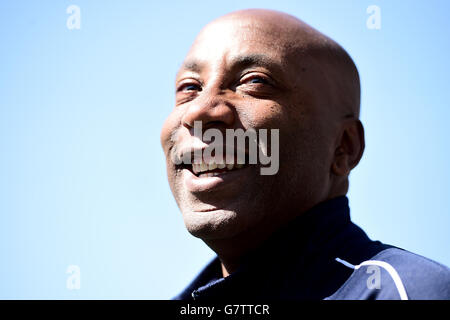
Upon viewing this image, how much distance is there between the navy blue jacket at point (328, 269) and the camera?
9.32 feet

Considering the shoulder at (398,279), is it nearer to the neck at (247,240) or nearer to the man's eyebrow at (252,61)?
the neck at (247,240)

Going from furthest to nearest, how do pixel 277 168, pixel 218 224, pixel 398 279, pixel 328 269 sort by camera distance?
pixel 277 168
pixel 218 224
pixel 328 269
pixel 398 279

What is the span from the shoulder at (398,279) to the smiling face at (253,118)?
596 millimetres

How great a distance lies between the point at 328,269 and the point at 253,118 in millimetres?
906

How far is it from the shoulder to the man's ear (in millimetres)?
770

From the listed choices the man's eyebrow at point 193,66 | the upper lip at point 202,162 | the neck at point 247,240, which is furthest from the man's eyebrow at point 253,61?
the neck at point 247,240

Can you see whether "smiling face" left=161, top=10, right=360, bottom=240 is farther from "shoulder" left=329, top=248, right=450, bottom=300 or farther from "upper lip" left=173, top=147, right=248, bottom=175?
"shoulder" left=329, top=248, right=450, bottom=300

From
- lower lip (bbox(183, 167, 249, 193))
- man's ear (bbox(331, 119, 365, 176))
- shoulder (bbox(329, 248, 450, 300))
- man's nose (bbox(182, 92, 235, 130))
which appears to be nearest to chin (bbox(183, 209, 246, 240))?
lower lip (bbox(183, 167, 249, 193))

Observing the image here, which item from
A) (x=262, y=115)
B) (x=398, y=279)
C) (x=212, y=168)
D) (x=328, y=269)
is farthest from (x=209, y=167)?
(x=398, y=279)

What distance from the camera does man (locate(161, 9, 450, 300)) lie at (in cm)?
322

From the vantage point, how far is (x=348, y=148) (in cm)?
381

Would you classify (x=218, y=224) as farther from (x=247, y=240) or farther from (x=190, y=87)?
(x=190, y=87)
